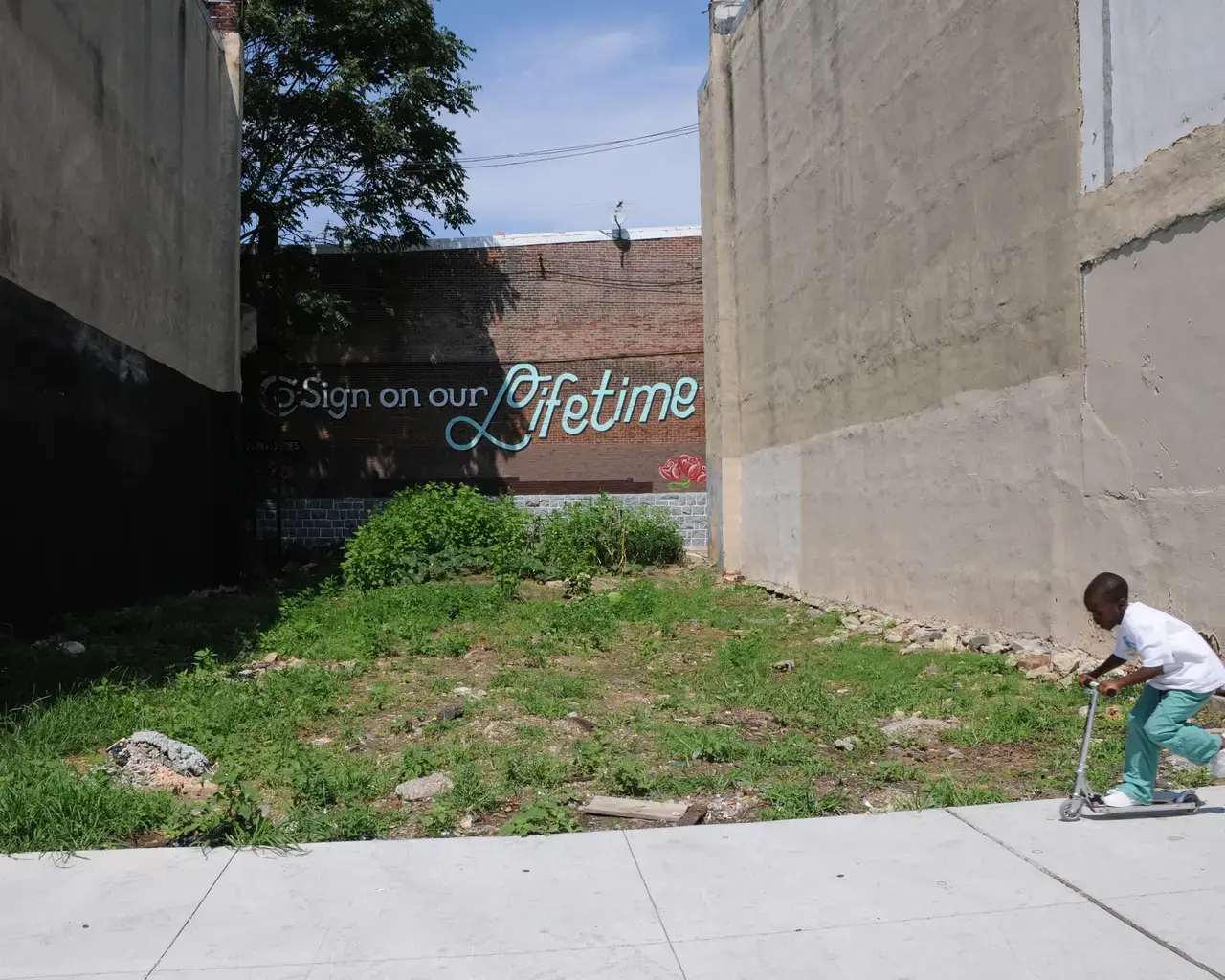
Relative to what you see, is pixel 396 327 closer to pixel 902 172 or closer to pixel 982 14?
pixel 902 172

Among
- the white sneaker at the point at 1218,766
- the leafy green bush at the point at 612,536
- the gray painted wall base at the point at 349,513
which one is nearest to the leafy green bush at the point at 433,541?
the leafy green bush at the point at 612,536

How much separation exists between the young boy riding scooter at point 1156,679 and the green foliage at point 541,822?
253 centimetres

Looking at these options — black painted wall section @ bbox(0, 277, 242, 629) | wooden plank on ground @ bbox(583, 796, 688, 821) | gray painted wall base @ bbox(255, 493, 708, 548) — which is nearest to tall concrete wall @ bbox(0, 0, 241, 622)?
black painted wall section @ bbox(0, 277, 242, 629)

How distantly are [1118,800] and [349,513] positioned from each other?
2077 cm

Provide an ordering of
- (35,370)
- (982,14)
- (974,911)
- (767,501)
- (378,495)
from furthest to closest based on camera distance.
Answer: (378,495) → (767,501) → (35,370) → (982,14) → (974,911)

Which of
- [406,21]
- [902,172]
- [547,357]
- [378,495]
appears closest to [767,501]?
[902,172]

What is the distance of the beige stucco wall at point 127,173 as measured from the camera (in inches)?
408

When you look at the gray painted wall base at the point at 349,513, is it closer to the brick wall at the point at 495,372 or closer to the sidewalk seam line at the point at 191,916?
the brick wall at the point at 495,372

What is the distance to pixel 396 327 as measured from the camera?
2412 cm

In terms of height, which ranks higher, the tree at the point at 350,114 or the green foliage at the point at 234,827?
the tree at the point at 350,114

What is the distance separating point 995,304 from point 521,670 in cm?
571

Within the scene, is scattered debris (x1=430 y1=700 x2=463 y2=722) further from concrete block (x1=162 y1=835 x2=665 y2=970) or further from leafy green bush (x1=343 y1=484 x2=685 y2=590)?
leafy green bush (x1=343 y1=484 x2=685 y2=590)

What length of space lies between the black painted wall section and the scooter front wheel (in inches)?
378

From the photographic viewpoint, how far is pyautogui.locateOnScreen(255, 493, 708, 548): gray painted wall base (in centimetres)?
2370
